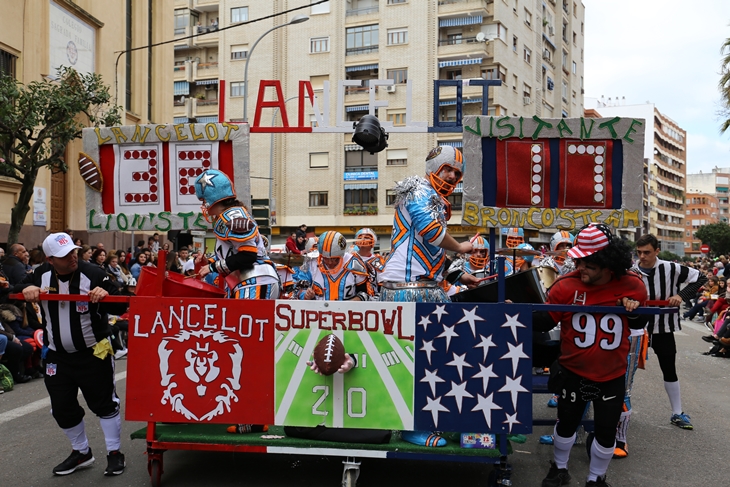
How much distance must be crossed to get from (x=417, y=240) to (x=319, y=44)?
43.2 m

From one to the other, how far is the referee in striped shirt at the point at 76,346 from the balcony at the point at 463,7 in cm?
4219

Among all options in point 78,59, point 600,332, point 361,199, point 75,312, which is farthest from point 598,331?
point 361,199

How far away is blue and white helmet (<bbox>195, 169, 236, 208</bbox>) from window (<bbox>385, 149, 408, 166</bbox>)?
39.2m

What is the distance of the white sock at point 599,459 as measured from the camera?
15.6ft

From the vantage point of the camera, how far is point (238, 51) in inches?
1880

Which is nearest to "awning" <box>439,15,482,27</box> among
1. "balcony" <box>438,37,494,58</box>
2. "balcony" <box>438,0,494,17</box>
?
"balcony" <box>438,0,494,17</box>

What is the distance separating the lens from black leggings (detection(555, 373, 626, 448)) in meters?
4.73

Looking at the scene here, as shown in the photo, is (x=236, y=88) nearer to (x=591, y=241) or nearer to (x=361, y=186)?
(x=361, y=186)

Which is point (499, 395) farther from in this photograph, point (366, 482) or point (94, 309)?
point (94, 309)

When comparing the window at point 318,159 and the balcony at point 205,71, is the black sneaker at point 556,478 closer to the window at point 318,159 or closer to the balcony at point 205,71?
the window at point 318,159

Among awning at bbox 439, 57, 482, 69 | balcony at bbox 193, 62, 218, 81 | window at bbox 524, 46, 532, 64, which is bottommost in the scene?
awning at bbox 439, 57, 482, 69

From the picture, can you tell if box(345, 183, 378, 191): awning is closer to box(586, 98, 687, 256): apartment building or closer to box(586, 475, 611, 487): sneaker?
box(586, 475, 611, 487): sneaker

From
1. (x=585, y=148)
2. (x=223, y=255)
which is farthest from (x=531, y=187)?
(x=223, y=255)

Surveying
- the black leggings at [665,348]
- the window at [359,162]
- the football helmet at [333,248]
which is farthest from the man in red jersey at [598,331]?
the window at [359,162]
